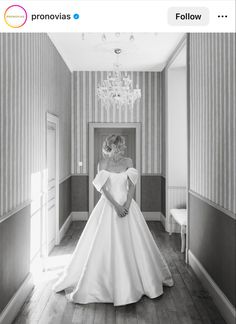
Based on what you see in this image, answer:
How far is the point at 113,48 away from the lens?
19.5ft

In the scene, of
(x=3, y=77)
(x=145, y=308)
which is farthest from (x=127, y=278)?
(x=3, y=77)

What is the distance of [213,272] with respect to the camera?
11.8 feet

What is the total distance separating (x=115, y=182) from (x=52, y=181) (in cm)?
200

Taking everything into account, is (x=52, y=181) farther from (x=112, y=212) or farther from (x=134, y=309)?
(x=134, y=309)

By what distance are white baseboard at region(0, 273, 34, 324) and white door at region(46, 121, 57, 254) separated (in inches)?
58.4

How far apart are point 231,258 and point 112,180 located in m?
1.42

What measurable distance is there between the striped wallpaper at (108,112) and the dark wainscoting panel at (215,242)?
3240mm

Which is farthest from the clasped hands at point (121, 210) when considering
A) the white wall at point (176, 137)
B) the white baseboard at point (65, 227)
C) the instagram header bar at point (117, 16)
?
the white wall at point (176, 137)

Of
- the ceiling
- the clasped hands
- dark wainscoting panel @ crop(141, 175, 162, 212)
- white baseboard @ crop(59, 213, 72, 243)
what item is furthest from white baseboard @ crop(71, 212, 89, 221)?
the clasped hands

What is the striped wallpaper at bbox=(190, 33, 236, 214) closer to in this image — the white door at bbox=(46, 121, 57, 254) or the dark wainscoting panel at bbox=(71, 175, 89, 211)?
the white door at bbox=(46, 121, 57, 254)

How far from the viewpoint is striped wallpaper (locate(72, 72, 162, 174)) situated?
7.66 meters

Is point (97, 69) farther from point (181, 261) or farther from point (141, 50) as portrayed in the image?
point (181, 261)

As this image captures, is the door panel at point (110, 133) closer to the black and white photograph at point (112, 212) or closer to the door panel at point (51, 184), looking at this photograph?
the black and white photograph at point (112, 212)

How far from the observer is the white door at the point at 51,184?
5312 millimetres
